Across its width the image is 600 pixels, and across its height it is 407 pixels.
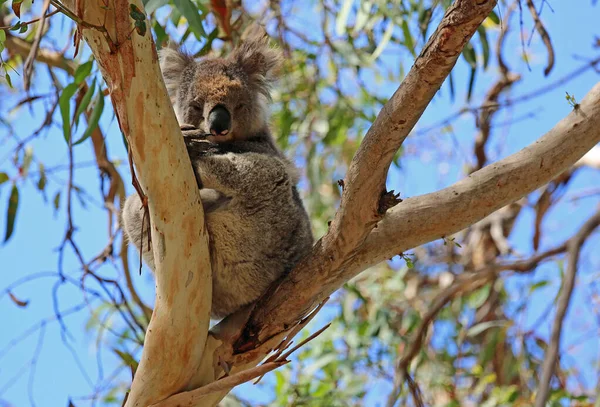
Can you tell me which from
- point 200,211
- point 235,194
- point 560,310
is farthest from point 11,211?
point 560,310

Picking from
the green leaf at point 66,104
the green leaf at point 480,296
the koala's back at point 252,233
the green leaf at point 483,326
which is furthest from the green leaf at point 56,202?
the green leaf at point 480,296

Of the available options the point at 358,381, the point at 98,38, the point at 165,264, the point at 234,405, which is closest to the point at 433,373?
the point at 358,381

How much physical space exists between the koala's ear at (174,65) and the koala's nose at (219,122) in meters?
0.38

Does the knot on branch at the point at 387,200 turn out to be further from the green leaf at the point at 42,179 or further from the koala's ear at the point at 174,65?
the green leaf at the point at 42,179

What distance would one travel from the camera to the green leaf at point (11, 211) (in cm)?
345

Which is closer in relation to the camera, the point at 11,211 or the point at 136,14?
the point at 136,14

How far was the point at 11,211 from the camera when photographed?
362cm

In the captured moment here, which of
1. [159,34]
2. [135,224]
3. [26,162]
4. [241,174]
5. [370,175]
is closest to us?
[370,175]

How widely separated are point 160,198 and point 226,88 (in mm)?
889

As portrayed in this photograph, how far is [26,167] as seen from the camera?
4.09 m

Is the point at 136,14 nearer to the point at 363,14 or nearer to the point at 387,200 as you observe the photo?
the point at 387,200

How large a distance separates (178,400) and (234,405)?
150 centimetres

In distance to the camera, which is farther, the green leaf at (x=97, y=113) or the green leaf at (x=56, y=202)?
the green leaf at (x=56, y=202)

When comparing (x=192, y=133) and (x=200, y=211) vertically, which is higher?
(x=192, y=133)
